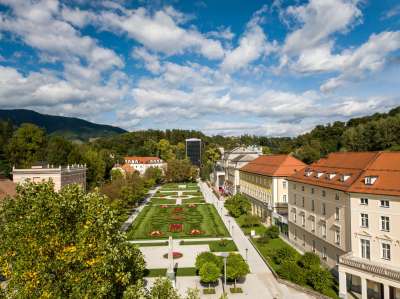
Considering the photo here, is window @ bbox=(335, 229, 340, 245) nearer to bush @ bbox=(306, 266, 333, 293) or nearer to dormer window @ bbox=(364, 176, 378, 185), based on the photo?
bush @ bbox=(306, 266, 333, 293)

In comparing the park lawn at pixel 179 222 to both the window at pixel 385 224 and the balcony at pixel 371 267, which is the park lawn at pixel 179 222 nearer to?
the balcony at pixel 371 267

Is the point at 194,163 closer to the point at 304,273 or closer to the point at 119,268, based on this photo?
the point at 304,273

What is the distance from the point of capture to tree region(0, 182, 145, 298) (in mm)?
13086

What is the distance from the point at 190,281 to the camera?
27.4 metres

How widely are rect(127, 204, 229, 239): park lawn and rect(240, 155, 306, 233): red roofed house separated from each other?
6.71 m

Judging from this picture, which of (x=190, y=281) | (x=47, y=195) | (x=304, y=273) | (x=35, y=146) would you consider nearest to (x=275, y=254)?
(x=304, y=273)

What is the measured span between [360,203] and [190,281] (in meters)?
14.6

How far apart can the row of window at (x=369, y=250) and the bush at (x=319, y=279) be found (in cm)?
309

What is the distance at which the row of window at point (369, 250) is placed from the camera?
2255 cm

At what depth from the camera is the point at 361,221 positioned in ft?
79.6

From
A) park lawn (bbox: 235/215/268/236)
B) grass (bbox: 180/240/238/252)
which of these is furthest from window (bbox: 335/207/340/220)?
park lawn (bbox: 235/215/268/236)

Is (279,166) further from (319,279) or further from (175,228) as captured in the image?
(319,279)

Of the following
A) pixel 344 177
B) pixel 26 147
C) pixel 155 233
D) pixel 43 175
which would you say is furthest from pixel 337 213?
pixel 26 147

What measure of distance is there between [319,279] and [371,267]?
14.0ft
